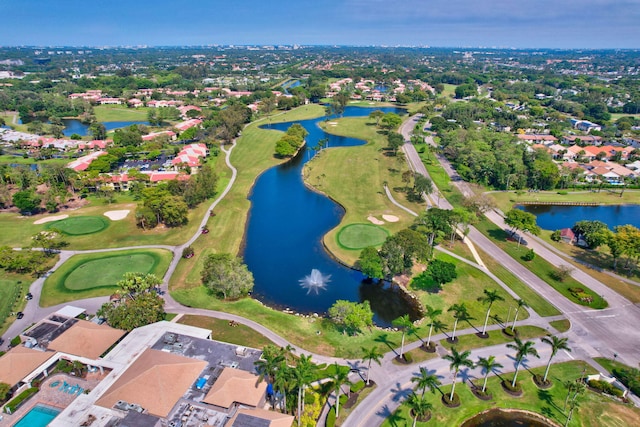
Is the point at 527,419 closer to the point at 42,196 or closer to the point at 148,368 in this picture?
the point at 148,368

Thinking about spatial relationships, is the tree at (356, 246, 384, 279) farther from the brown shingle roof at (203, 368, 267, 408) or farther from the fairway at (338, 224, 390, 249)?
the brown shingle roof at (203, 368, 267, 408)

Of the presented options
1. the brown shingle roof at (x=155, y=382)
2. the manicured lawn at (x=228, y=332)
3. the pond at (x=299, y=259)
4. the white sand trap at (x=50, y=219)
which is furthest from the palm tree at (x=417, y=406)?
the white sand trap at (x=50, y=219)

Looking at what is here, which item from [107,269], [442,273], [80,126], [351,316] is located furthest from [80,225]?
[80,126]

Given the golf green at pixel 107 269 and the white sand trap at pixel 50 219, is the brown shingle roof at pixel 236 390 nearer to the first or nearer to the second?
the golf green at pixel 107 269

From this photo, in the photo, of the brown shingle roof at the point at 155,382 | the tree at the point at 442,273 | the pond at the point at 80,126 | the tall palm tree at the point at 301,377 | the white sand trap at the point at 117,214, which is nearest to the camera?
the tall palm tree at the point at 301,377

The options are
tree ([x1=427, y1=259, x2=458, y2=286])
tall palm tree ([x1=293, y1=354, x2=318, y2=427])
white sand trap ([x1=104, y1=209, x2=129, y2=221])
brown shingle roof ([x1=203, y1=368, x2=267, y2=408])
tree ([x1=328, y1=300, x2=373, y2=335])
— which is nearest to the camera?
tall palm tree ([x1=293, y1=354, x2=318, y2=427])

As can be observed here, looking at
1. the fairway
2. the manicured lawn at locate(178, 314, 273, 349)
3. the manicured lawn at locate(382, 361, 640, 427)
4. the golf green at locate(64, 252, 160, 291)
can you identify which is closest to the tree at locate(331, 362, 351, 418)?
the manicured lawn at locate(382, 361, 640, 427)

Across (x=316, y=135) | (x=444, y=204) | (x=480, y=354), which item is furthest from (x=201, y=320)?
(x=316, y=135)
